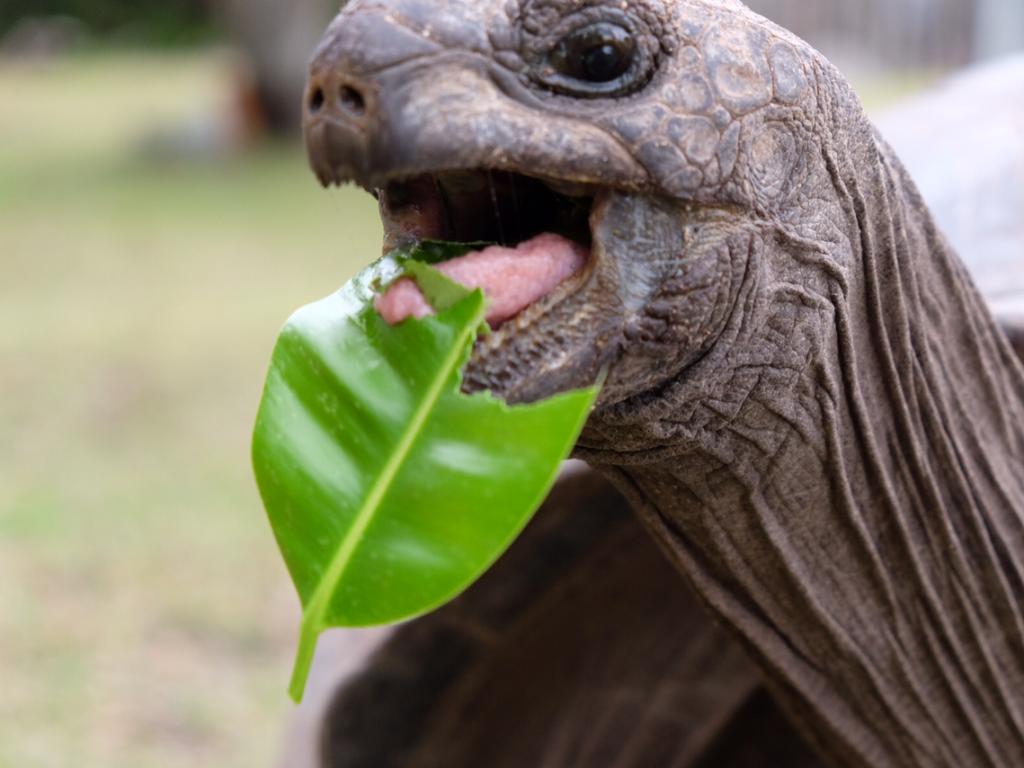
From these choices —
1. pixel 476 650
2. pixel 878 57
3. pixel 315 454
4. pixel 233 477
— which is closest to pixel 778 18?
pixel 878 57

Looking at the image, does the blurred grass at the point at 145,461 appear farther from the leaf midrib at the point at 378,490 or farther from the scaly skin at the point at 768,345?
the leaf midrib at the point at 378,490

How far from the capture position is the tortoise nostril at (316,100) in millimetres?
971

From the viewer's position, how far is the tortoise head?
3.10ft

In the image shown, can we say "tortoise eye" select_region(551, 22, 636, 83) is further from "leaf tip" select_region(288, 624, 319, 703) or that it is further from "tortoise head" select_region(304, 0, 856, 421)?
"leaf tip" select_region(288, 624, 319, 703)

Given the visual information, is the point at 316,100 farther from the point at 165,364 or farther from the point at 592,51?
the point at 165,364

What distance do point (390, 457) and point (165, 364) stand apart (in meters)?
4.41

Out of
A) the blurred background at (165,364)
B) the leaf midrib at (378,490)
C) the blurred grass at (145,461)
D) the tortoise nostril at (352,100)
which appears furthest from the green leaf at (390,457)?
the blurred grass at (145,461)

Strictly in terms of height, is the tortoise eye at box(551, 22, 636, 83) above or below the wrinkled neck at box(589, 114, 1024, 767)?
above

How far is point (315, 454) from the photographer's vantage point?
1.00 metres

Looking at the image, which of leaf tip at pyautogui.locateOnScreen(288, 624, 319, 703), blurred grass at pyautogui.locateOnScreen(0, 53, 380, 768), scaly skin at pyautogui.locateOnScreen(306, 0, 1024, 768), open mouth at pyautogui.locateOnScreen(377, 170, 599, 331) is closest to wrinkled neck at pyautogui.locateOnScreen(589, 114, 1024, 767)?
scaly skin at pyautogui.locateOnScreen(306, 0, 1024, 768)

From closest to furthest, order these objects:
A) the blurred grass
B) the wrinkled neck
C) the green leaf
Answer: the green leaf, the wrinkled neck, the blurred grass

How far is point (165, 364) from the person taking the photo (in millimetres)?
5215

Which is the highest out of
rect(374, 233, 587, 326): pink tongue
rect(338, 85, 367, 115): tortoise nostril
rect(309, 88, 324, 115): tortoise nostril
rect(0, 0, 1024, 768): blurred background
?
rect(338, 85, 367, 115): tortoise nostril

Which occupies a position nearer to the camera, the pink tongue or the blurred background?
the pink tongue
